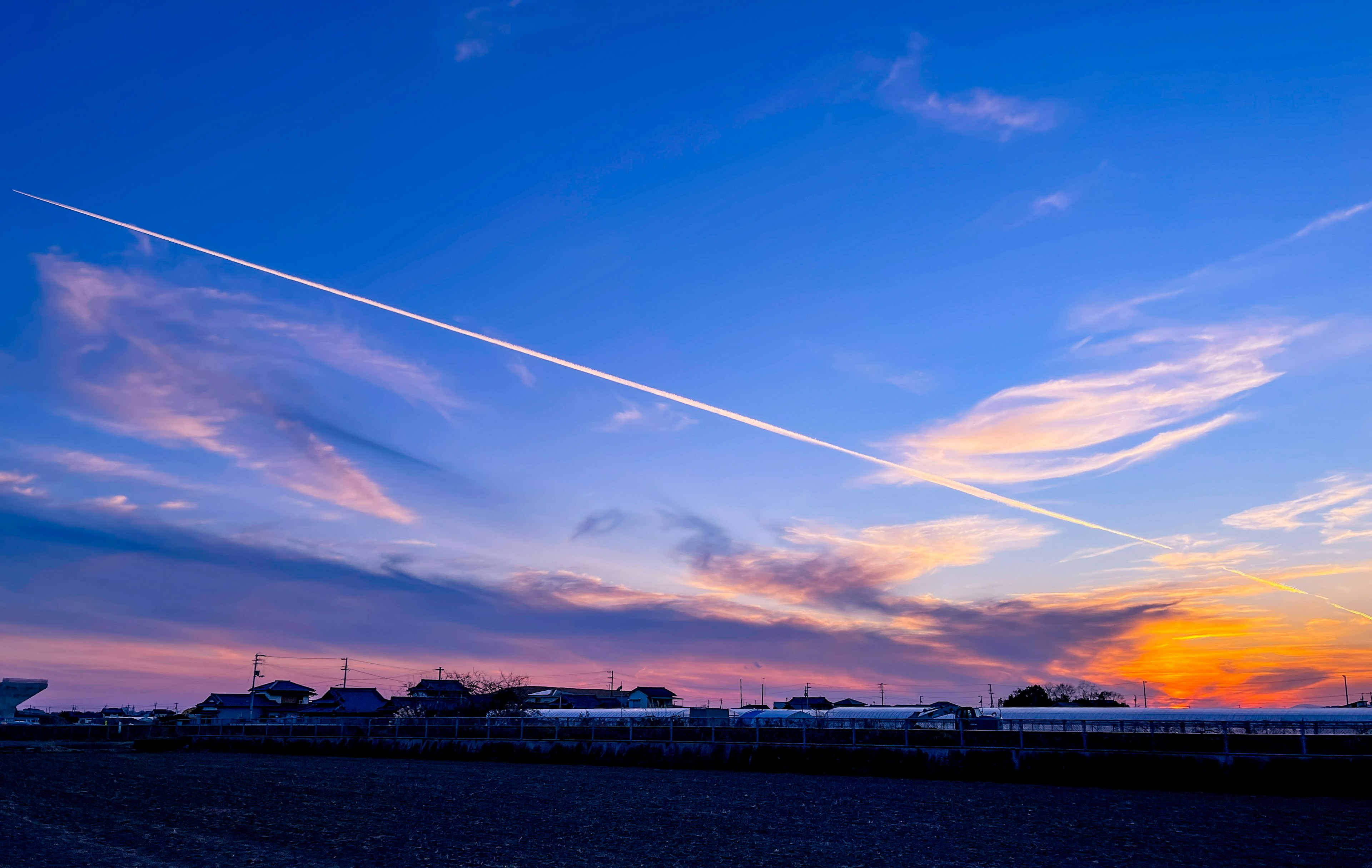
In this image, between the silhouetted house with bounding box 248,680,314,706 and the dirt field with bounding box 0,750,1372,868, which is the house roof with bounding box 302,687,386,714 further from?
the dirt field with bounding box 0,750,1372,868

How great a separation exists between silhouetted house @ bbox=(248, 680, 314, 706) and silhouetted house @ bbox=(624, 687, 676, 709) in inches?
1617

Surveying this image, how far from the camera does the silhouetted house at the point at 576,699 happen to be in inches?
4264

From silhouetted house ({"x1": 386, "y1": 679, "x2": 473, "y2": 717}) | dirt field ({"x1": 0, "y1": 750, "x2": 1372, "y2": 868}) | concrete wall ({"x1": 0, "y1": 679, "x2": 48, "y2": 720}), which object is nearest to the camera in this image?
dirt field ({"x1": 0, "y1": 750, "x2": 1372, "y2": 868})

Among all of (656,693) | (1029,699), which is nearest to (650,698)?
(656,693)

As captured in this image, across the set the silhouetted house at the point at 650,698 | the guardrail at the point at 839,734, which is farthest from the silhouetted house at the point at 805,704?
the guardrail at the point at 839,734

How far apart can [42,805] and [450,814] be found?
31.8ft

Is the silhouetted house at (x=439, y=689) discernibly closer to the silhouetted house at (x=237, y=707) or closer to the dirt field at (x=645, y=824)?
the silhouetted house at (x=237, y=707)

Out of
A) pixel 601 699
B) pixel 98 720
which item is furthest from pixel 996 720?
pixel 98 720

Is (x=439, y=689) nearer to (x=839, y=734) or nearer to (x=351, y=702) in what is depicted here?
(x=351, y=702)

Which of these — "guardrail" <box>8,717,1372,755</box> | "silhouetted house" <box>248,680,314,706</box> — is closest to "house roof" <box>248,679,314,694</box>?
"silhouetted house" <box>248,680,314,706</box>

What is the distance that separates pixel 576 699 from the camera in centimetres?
12531

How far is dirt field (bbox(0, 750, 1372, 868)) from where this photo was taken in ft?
45.4

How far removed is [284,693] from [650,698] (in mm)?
47644

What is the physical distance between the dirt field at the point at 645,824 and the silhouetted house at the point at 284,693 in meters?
92.0
